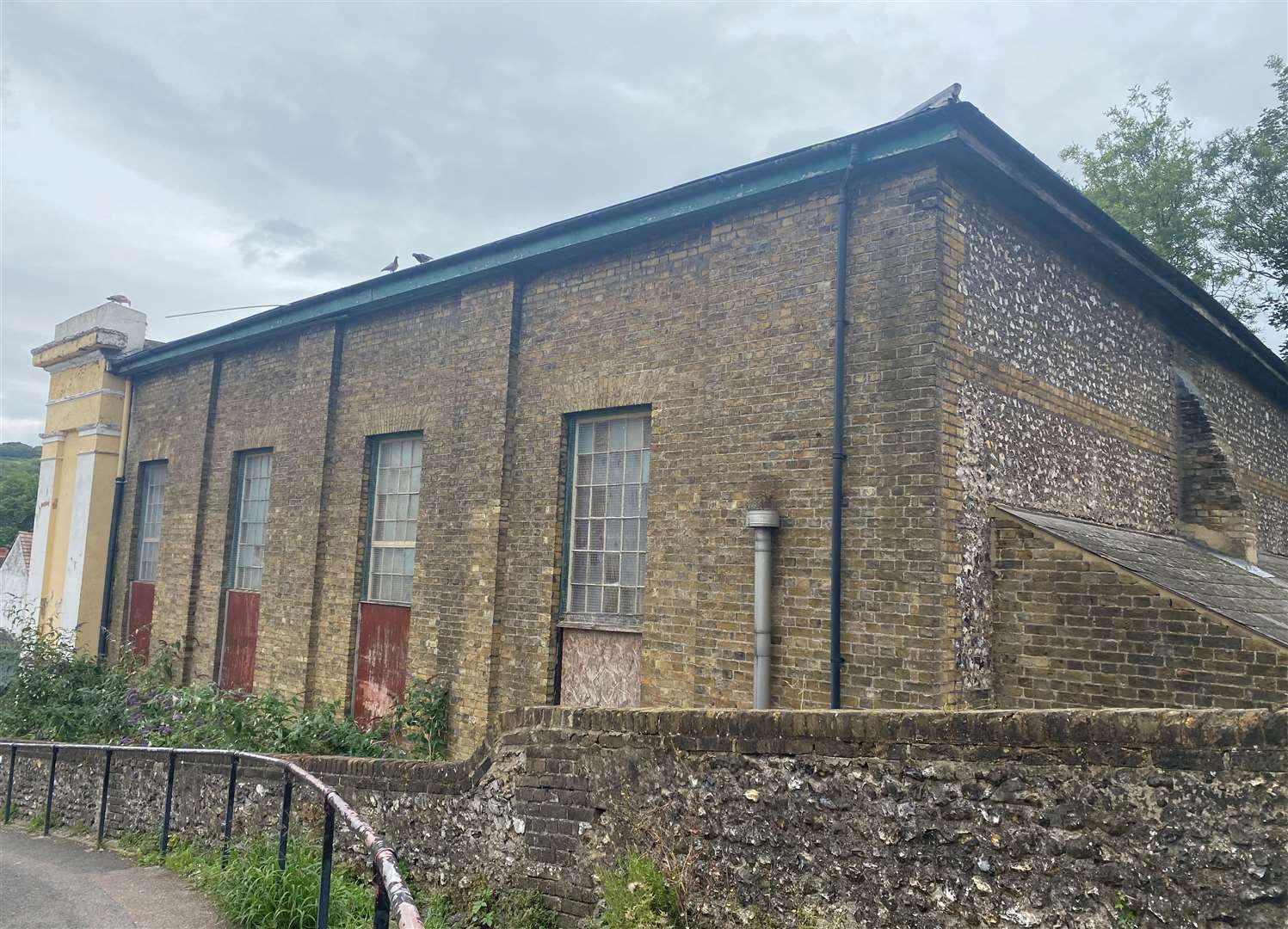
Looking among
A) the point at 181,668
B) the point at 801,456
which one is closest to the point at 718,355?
the point at 801,456

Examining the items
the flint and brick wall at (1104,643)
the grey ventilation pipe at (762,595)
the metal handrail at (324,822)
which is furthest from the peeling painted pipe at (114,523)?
the flint and brick wall at (1104,643)

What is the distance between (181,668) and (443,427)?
735 cm

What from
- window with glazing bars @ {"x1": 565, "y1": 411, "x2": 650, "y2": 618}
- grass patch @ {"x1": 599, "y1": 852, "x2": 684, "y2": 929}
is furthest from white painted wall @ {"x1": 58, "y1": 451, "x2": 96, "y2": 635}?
grass patch @ {"x1": 599, "y1": 852, "x2": 684, "y2": 929}

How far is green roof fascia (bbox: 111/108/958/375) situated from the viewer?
23.8ft

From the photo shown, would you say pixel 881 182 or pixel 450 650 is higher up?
pixel 881 182

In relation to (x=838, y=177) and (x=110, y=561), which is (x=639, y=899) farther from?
(x=110, y=561)

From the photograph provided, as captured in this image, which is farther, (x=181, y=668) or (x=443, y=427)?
(x=181, y=668)

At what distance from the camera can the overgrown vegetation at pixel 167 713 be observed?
34.1ft

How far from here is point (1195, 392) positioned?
11234 mm

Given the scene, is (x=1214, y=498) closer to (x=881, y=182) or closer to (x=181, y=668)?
(x=881, y=182)

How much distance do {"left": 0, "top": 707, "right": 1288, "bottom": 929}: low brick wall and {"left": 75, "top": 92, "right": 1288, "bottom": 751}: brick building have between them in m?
2.48

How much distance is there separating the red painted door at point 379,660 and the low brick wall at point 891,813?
526cm

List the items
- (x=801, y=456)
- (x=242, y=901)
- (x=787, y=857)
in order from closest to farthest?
(x=787, y=857) < (x=242, y=901) < (x=801, y=456)

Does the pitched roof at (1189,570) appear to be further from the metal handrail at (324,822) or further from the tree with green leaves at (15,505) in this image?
the tree with green leaves at (15,505)
